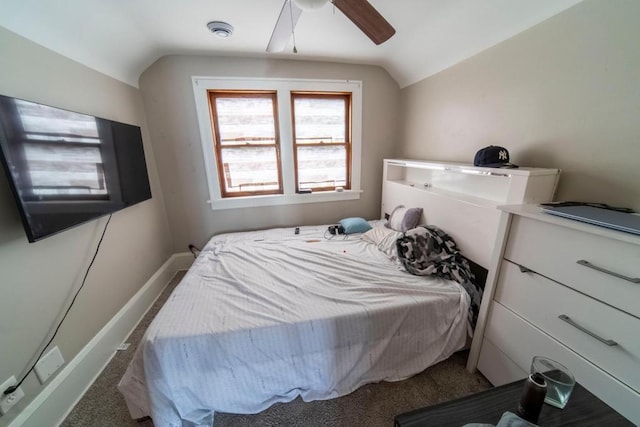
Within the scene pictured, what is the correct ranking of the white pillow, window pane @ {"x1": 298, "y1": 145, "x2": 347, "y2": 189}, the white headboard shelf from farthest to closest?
window pane @ {"x1": 298, "y1": 145, "x2": 347, "y2": 189} < the white pillow < the white headboard shelf

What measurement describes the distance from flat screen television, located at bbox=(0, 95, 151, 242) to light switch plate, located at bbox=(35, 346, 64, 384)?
2.22 feet

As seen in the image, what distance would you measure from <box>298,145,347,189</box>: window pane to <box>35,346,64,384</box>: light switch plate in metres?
2.28

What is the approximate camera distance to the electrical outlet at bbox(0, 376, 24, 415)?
1.01 metres

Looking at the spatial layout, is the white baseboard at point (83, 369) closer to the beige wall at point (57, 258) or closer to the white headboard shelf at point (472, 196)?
the beige wall at point (57, 258)

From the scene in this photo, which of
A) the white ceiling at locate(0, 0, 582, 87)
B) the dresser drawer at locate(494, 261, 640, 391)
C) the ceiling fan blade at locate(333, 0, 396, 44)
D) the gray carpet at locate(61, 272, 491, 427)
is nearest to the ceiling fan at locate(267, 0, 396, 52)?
the ceiling fan blade at locate(333, 0, 396, 44)

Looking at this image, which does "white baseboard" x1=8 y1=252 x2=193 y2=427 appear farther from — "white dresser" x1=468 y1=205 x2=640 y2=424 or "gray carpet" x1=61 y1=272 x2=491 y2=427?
"white dresser" x1=468 y1=205 x2=640 y2=424

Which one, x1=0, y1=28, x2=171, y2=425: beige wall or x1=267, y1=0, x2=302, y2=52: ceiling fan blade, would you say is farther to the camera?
x1=267, y1=0, x2=302, y2=52: ceiling fan blade

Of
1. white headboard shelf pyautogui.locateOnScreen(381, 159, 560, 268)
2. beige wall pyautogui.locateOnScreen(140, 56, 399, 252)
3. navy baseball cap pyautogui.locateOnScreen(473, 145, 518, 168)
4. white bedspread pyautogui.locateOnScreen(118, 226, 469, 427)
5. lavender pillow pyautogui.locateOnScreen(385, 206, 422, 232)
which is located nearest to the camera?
white bedspread pyautogui.locateOnScreen(118, 226, 469, 427)

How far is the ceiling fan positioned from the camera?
1106 mm

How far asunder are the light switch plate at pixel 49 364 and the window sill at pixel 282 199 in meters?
1.62

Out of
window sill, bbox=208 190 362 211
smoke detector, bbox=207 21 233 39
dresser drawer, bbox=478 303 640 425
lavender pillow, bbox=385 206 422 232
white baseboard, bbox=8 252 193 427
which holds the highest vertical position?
smoke detector, bbox=207 21 233 39

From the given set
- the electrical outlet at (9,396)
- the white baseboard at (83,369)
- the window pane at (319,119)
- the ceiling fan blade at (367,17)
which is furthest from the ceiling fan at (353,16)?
the white baseboard at (83,369)

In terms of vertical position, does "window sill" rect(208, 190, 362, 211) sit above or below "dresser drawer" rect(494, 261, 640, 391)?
above

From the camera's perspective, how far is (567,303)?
95 cm
